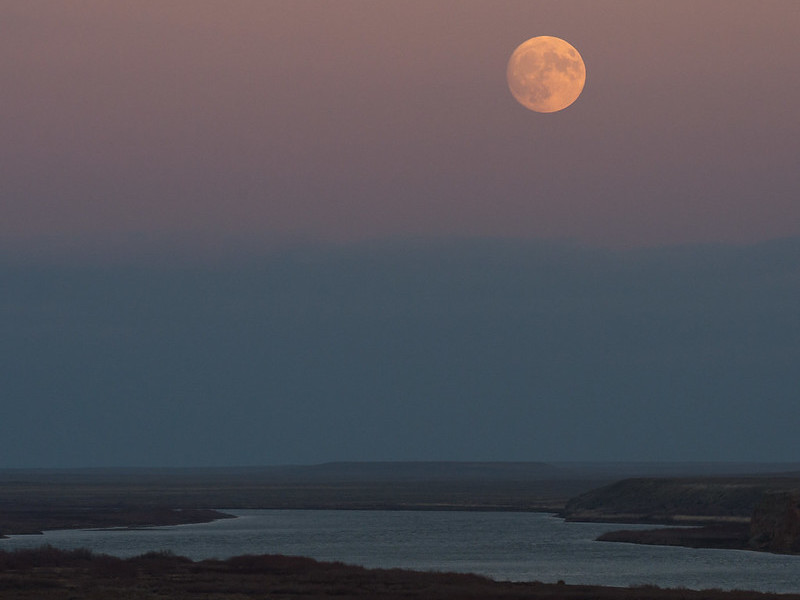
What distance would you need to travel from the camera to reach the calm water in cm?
8325

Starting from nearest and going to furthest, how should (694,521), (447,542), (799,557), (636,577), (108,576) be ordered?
1. (108,576)
2. (636,577)
3. (799,557)
4. (447,542)
5. (694,521)

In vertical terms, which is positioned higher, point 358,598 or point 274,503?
point 274,503

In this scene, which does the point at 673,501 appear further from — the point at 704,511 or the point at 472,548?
the point at 472,548

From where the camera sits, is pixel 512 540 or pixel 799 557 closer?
pixel 799 557

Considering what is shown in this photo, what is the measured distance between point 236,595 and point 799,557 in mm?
50159

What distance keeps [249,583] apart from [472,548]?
37364 mm

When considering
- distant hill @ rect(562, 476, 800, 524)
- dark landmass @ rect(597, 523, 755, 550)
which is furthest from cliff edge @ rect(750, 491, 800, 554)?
distant hill @ rect(562, 476, 800, 524)

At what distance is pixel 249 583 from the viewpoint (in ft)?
235

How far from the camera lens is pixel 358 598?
6550 cm

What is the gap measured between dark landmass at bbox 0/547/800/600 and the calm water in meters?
8.34

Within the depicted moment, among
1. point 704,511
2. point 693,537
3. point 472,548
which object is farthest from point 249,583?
point 704,511

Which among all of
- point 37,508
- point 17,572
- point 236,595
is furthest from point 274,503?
point 236,595

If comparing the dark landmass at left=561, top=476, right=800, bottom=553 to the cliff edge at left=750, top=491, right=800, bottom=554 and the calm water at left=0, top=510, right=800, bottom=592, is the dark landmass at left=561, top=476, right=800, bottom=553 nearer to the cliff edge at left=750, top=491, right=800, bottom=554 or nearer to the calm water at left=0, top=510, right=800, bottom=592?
the cliff edge at left=750, top=491, right=800, bottom=554

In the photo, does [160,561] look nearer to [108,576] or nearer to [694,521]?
[108,576]
